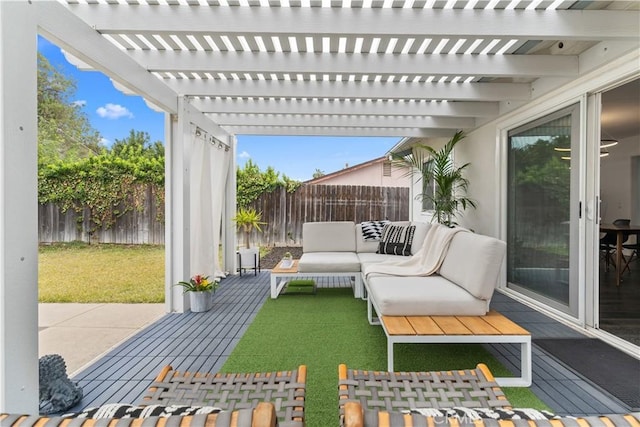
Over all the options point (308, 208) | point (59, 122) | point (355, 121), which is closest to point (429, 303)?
point (355, 121)

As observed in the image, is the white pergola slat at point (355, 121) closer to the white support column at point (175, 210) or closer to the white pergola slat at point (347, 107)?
the white pergola slat at point (347, 107)

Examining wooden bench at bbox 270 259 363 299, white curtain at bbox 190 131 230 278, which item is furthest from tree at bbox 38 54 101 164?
wooden bench at bbox 270 259 363 299

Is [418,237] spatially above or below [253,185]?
below

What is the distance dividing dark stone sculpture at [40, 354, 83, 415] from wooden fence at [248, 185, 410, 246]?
577cm

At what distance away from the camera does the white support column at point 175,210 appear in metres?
3.88

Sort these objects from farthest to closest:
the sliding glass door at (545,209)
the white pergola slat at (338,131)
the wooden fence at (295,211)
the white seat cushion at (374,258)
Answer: the wooden fence at (295,211), the white pergola slat at (338,131), the white seat cushion at (374,258), the sliding glass door at (545,209)

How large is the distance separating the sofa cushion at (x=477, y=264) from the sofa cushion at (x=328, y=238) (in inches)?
95.6

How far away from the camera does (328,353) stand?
268 cm

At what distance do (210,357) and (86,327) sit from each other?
5.19 ft

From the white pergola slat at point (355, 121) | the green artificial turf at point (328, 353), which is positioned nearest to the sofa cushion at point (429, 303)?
the green artificial turf at point (328, 353)

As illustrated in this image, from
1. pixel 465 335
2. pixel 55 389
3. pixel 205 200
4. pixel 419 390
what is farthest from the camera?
pixel 205 200

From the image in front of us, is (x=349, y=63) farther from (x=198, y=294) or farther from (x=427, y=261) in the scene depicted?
(x=198, y=294)

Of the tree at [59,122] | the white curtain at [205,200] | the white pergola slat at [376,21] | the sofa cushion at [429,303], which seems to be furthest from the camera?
the tree at [59,122]

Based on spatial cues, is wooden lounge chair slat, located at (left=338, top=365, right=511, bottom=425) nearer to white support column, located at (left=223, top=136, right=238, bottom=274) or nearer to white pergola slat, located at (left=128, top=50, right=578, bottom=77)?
white pergola slat, located at (left=128, top=50, right=578, bottom=77)
